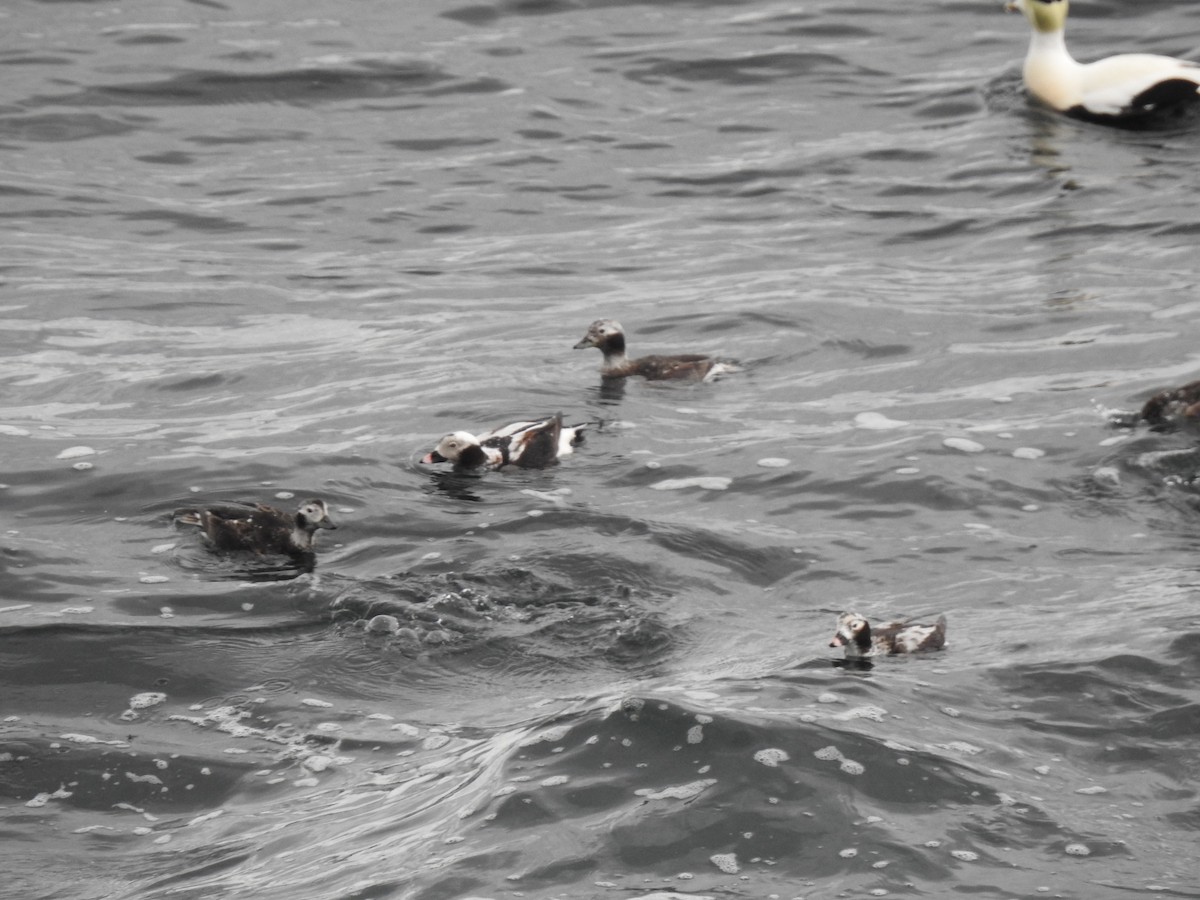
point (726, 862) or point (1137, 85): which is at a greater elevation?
point (1137, 85)

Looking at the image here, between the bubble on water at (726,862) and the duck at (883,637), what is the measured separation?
2.00 metres

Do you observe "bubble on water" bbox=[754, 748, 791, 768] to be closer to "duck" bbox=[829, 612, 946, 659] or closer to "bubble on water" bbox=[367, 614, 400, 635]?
"duck" bbox=[829, 612, 946, 659]

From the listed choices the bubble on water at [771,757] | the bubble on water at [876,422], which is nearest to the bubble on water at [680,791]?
the bubble on water at [771,757]

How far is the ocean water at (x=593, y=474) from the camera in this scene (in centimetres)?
705

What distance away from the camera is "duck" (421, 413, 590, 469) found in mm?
11969

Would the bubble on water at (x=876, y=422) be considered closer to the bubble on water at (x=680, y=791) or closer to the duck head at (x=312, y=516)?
the duck head at (x=312, y=516)

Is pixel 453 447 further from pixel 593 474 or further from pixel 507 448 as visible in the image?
pixel 593 474

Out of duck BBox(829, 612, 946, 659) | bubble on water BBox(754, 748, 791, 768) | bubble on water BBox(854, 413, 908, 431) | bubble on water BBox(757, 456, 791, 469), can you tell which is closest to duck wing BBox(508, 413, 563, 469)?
bubble on water BBox(757, 456, 791, 469)

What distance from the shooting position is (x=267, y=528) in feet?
34.3

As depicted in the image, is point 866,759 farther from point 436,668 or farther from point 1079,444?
point 1079,444

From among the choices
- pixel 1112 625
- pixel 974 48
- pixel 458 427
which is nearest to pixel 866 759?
pixel 1112 625

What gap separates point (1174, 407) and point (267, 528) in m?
6.07

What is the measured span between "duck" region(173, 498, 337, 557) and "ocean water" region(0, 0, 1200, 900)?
0.59 ft

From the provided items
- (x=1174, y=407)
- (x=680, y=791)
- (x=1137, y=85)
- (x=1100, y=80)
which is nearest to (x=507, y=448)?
(x=1174, y=407)
